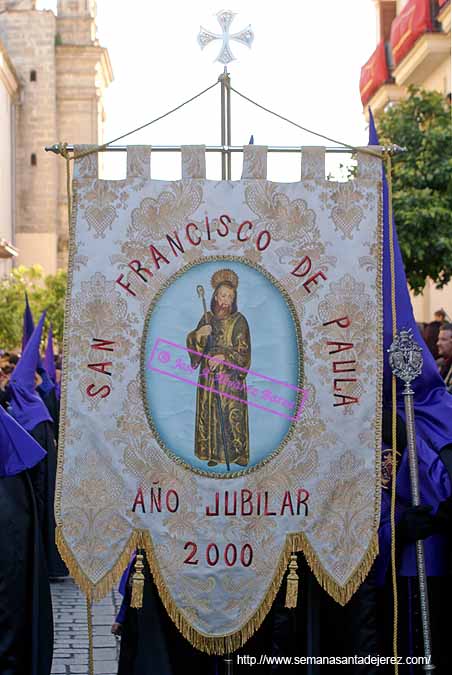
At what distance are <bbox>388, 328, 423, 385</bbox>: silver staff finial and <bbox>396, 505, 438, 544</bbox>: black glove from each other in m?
0.57

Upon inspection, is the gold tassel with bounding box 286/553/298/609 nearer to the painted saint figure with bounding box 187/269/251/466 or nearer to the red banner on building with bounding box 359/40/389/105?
the painted saint figure with bounding box 187/269/251/466

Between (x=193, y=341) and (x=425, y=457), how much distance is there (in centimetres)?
121

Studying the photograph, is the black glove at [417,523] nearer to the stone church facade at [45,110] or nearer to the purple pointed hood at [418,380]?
the purple pointed hood at [418,380]

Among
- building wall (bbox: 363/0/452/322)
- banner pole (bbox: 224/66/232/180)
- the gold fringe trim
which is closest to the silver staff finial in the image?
the gold fringe trim

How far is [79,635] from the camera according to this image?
826 cm

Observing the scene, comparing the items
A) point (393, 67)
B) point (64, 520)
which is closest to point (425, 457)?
point (64, 520)

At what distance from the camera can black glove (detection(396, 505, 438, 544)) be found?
209 inches

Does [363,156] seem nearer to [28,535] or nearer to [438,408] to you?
[438,408]

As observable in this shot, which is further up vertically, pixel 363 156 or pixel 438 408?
pixel 363 156

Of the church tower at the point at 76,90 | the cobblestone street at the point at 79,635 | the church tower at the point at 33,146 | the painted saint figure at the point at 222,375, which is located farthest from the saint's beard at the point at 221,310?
the church tower at the point at 76,90

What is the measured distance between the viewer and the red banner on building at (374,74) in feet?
98.0

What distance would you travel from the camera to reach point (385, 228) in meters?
5.41

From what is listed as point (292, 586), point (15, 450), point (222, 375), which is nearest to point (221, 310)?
point (222, 375)

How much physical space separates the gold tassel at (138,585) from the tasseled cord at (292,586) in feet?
1.98
